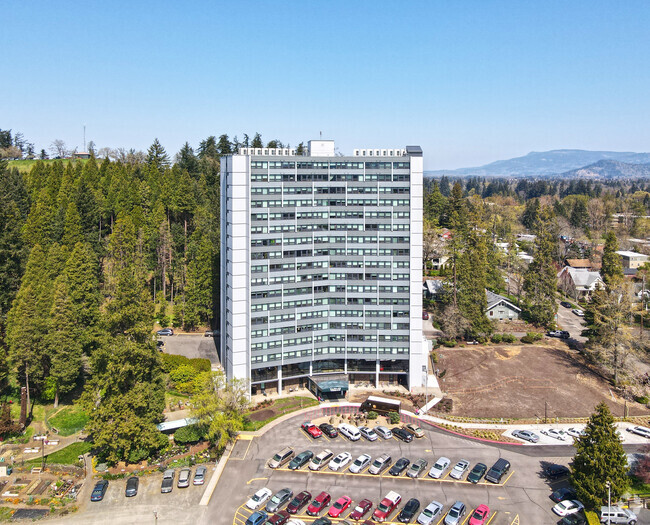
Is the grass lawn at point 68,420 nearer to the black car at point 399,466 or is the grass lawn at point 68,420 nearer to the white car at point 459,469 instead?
the black car at point 399,466

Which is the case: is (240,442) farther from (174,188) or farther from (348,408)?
(174,188)

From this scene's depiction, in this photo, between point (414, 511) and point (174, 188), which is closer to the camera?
point (414, 511)

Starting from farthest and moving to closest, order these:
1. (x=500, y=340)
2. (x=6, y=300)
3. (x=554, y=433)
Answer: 1. (x=500, y=340)
2. (x=6, y=300)
3. (x=554, y=433)

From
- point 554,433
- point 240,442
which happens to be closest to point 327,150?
point 240,442

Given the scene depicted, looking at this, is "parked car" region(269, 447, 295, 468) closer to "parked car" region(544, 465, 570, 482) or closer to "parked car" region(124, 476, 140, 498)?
"parked car" region(124, 476, 140, 498)

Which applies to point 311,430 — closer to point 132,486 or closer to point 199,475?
point 199,475

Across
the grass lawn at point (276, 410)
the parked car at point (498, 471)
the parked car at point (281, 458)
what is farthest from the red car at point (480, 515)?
the grass lawn at point (276, 410)
